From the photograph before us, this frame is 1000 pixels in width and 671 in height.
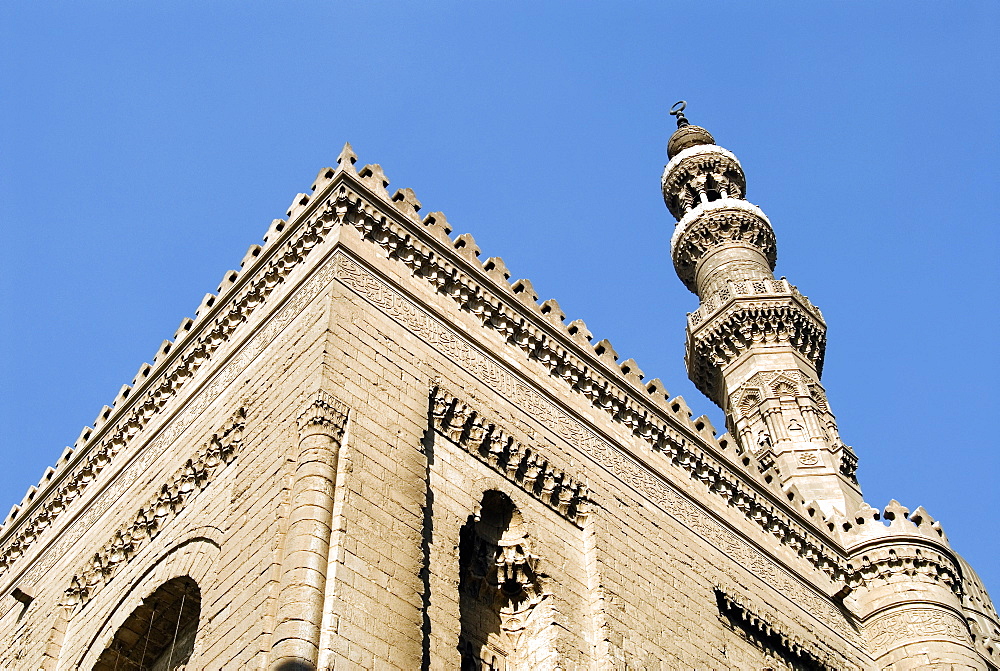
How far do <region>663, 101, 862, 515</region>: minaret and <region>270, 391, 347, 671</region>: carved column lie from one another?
12.1 meters

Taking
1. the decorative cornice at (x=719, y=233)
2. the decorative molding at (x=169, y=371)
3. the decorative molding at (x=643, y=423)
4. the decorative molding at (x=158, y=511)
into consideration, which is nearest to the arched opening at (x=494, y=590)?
the decorative molding at (x=643, y=423)

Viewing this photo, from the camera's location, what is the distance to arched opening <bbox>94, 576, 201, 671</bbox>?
9922 mm

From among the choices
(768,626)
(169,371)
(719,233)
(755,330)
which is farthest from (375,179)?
(719,233)

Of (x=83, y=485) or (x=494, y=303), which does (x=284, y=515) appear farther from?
(x=83, y=485)

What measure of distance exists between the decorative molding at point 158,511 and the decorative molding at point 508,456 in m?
1.75

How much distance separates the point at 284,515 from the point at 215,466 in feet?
6.10

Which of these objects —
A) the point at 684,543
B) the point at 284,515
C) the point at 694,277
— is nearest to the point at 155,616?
the point at 284,515

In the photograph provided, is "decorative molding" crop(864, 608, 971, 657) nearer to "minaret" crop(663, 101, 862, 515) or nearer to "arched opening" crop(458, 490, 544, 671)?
"minaret" crop(663, 101, 862, 515)

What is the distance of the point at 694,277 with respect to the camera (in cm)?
2684

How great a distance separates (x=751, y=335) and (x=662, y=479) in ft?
36.3

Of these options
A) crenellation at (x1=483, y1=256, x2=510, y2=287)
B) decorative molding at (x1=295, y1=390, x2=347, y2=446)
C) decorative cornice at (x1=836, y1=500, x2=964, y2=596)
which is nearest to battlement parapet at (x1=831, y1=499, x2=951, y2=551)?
decorative cornice at (x1=836, y1=500, x2=964, y2=596)

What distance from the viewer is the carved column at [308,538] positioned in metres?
7.75

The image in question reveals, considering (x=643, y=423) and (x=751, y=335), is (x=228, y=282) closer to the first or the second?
(x=643, y=423)

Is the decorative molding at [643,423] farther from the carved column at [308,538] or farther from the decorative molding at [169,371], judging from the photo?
the carved column at [308,538]
